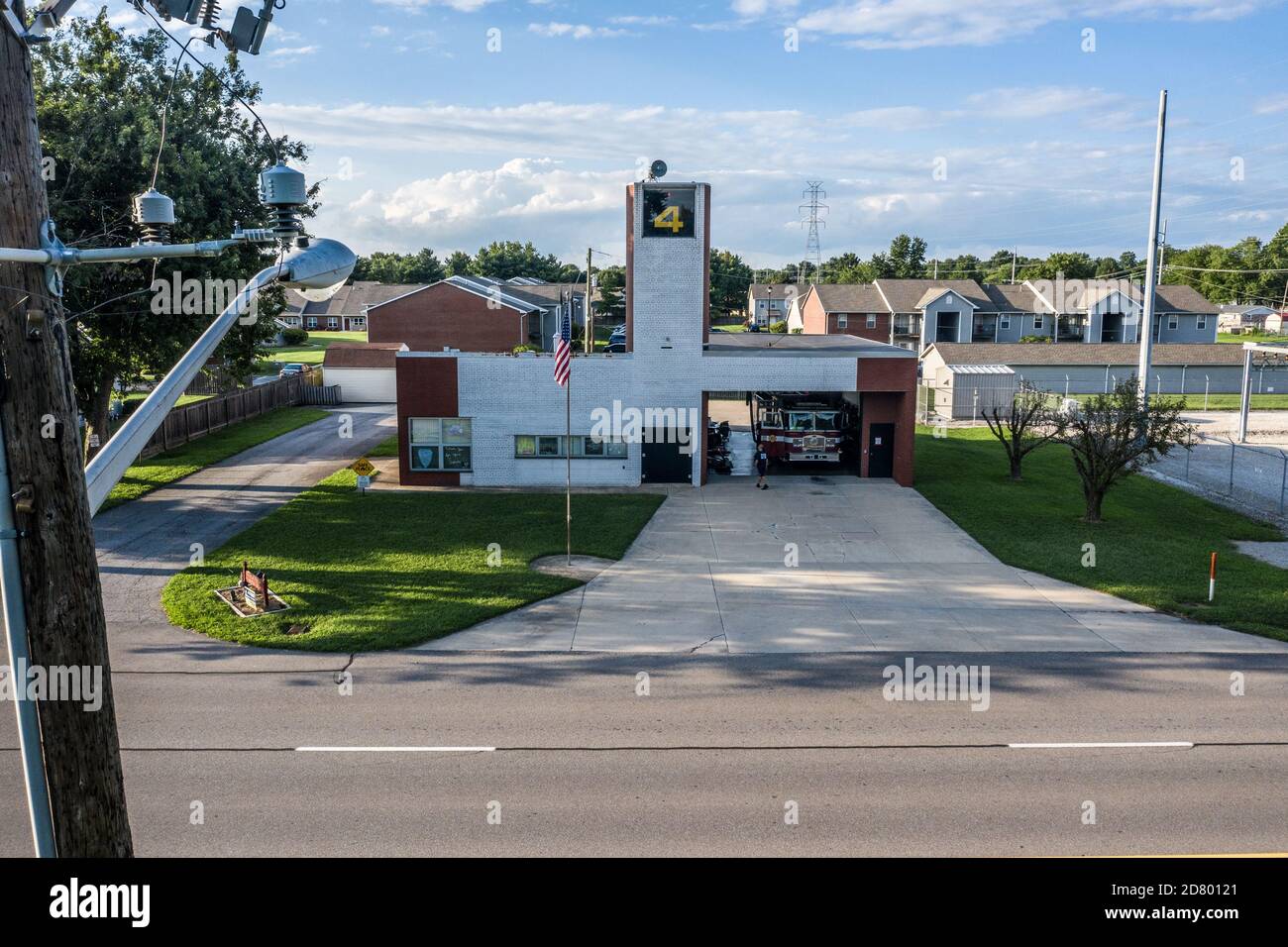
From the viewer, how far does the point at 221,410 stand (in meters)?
42.3

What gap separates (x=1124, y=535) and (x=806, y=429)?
37.8 ft

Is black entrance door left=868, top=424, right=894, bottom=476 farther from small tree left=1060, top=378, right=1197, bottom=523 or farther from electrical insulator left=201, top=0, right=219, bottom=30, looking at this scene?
electrical insulator left=201, top=0, right=219, bottom=30

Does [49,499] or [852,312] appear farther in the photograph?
[852,312]

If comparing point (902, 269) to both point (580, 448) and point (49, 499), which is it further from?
point (49, 499)

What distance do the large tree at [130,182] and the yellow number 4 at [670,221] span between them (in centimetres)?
1146

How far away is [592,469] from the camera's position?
31047 mm

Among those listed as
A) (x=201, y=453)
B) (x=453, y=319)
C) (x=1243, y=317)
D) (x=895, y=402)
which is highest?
(x=1243, y=317)

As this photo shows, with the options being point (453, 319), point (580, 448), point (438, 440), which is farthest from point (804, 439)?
point (453, 319)

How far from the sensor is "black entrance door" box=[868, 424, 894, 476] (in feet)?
106

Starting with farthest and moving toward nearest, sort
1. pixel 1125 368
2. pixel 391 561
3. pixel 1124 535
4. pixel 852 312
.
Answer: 1. pixel 852 312
2. pixel 1125 368
3. pixel 1124 535
4. pixel 391 561

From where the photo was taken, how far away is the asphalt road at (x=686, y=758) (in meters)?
10.4

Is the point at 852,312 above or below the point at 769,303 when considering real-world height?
below

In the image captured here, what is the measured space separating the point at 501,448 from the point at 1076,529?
1677 centimetres

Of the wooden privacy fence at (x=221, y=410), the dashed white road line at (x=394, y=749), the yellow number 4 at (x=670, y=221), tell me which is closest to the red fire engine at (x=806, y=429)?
the yellow number 4 at (x=670, y=221)
